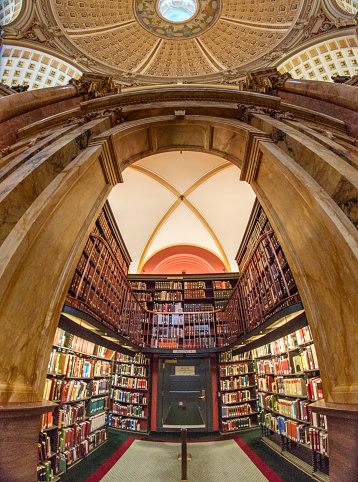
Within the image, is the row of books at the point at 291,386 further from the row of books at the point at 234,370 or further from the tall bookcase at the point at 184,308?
the row of books at the point at 234,370

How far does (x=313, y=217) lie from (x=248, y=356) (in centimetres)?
684

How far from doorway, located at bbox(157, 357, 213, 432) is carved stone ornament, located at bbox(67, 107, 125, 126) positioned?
7870mm

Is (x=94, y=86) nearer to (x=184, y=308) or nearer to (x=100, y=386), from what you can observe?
(x=184, y=308)

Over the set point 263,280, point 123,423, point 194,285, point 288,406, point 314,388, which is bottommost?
point 123,423

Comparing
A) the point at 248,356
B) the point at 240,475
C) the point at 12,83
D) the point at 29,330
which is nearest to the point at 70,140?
A: the point at 29,330

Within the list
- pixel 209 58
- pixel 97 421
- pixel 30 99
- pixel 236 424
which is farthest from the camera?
pixel 209 58

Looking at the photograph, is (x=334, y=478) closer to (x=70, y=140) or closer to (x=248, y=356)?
(x=70, y=140)

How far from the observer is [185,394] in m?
8.00

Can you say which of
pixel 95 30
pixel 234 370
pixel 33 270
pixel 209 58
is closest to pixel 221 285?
pixel 234 370

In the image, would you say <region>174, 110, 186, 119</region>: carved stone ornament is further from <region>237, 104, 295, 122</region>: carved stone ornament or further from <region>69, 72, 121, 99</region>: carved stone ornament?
<region>69, 72, 121, 99</region>: carved stone ornament

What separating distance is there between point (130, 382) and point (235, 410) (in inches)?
143

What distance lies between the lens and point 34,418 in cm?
192

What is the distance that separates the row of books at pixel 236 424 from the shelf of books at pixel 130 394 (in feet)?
8.21

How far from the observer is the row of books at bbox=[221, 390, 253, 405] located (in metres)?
7.59
